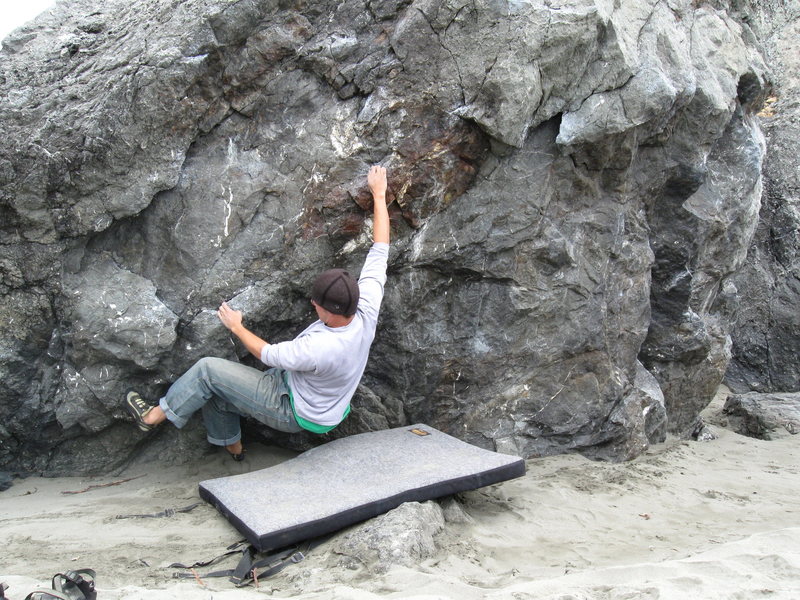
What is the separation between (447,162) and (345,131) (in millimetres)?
628

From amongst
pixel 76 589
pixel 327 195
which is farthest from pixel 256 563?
pixel 327 195

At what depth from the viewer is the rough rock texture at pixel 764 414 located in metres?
5.84

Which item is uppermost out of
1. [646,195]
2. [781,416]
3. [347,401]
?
[646,195]

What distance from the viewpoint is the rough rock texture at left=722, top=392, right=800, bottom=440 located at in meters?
5.84

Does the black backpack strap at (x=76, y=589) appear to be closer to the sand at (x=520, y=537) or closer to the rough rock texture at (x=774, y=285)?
the sand at (x=520, y=537)

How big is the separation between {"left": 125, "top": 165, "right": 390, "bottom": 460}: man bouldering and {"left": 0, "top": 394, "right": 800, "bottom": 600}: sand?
536mm

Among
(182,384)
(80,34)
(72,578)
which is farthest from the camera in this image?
(80,34)

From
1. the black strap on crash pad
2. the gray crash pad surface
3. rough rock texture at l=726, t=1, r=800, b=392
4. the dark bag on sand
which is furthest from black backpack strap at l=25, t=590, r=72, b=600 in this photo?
rough rock texture at l=726, t=1, r=800, b=392

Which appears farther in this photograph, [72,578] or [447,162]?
[447,162]

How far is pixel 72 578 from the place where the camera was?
259 centimetres

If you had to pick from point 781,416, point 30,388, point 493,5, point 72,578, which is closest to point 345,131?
point 493,5

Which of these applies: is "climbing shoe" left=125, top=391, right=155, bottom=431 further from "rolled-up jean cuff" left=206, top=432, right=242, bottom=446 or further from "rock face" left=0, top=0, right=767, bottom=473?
"rolled-up jean cuff" left=206, top=432, right=242, bottom=446

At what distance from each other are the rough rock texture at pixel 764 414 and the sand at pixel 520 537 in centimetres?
95

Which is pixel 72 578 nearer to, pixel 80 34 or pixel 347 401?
pixel 347 401
